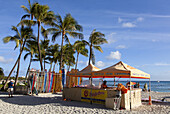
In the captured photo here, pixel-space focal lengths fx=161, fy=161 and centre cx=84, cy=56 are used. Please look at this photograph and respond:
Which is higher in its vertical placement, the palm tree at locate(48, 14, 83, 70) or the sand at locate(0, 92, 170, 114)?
the palm tree at locate(48, 14, 83, 70)

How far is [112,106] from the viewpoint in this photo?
8945mm

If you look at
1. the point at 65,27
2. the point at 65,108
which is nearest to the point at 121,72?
the point at 65,108

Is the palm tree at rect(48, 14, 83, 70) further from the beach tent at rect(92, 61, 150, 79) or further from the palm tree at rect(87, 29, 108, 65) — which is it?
the beach tent at rect(92, 61, 150, 79)

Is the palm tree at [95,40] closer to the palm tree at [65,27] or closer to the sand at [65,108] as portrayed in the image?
the palm tree at [65,27]

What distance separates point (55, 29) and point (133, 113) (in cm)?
1645

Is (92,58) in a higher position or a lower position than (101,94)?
higher

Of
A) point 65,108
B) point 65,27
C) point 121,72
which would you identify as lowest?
point 65,108

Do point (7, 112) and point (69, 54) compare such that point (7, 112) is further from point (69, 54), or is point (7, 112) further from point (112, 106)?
point (69, 54)

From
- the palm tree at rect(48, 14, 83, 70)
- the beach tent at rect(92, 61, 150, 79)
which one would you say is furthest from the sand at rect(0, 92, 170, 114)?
the palm tree at rect(48, 14, 83, 70)

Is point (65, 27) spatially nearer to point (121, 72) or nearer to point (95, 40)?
point (95, 40)

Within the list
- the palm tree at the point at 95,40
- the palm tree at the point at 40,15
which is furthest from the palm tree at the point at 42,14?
the palm tree at the point at 95,40

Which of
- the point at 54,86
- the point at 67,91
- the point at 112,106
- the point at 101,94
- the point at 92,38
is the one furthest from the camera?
the point at 92,38

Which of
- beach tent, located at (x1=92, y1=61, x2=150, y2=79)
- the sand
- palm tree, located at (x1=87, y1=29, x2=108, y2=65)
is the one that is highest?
palm tree, located at (x1=87, y1=29, x2=108, y2=65)

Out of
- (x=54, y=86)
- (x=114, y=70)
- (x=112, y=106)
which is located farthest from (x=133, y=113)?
(x=54, y=86)
